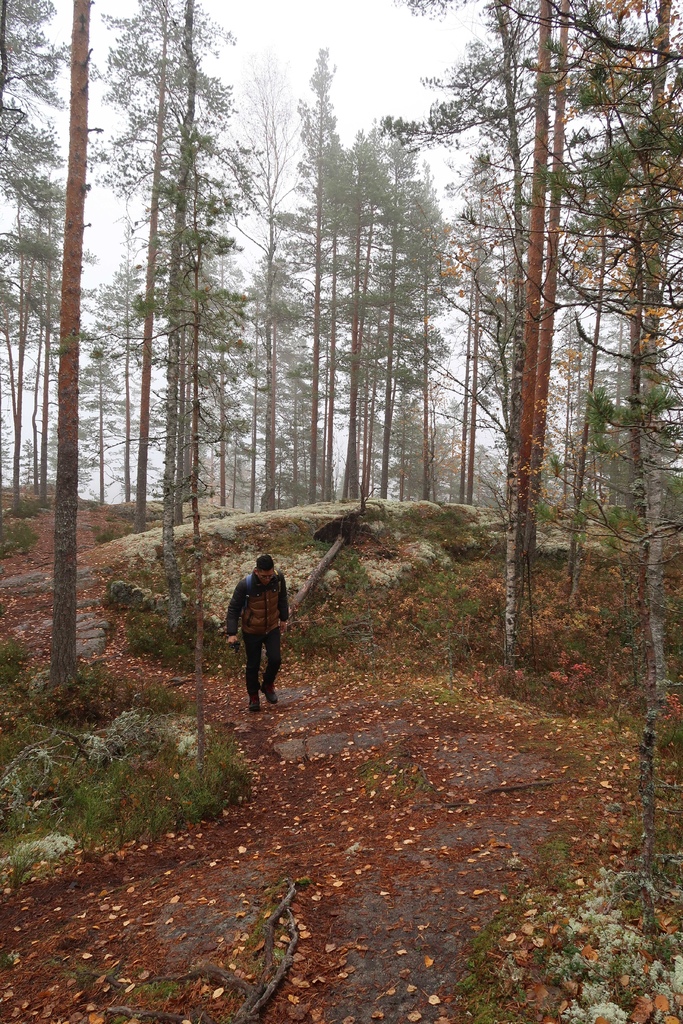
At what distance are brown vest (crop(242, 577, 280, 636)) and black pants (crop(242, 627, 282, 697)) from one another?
0.12 meters

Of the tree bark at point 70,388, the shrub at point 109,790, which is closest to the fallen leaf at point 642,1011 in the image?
the shrub at point 109,790

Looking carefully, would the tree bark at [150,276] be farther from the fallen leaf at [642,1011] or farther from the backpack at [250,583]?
the fallen leaf at [642,1011]

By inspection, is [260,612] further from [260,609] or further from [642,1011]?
[642,1011]

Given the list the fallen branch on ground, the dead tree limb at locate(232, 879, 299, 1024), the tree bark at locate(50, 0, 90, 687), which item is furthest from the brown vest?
the fallen branch on ground

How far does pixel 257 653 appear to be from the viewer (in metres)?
7.28

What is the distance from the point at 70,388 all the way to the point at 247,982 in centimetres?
741

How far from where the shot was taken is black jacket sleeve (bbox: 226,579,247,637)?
671 cm

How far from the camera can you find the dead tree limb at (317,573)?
11.7m

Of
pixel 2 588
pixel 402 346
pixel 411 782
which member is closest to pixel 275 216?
pixel 402 346

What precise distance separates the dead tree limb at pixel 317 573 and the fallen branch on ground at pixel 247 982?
8.24 m

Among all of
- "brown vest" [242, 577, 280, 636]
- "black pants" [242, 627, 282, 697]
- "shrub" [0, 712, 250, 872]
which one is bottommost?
"shrub" [0, 712, 250, 872]

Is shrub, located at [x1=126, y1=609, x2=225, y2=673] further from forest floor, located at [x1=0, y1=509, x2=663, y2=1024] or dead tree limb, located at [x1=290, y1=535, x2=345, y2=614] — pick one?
forest floor, located at [x1=0, y1=509, x2=663, y2=1024]

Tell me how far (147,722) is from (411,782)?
12.3 ft

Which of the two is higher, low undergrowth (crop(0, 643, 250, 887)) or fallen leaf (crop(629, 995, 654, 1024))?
fallen leaf (crop(629, 995, 654, 1024))
